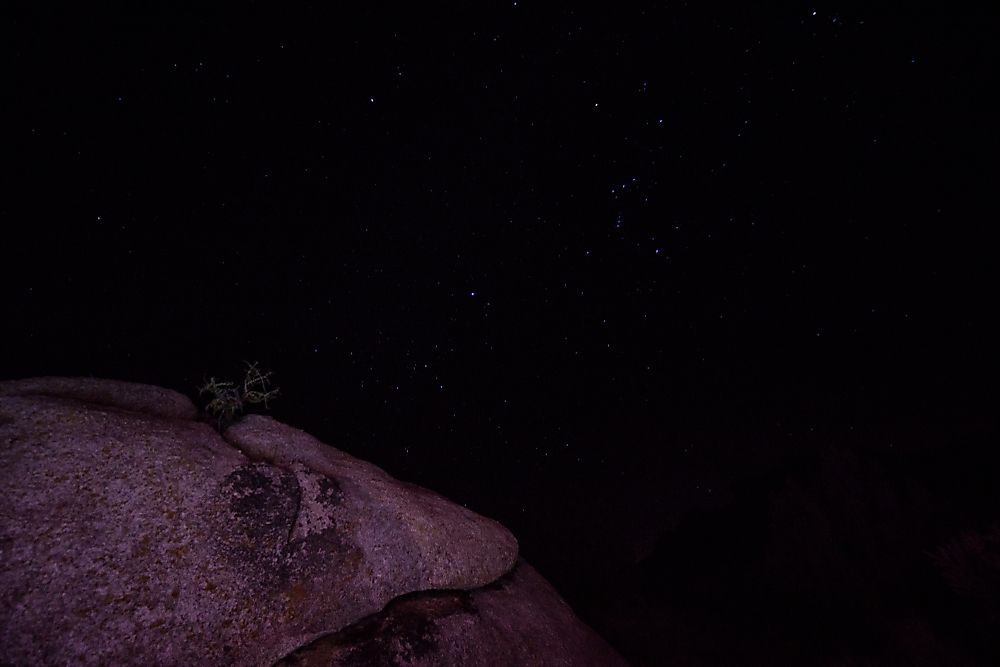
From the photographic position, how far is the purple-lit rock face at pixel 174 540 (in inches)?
91.0

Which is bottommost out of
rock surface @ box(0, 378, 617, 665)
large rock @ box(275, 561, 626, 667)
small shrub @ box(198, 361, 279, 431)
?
large rock @ box(275, 561, 626, 667)

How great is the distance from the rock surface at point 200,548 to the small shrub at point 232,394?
208 millimetres

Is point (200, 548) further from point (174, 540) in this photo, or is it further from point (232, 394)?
point (232, 394)

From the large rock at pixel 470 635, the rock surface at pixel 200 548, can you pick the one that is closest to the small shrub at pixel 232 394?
the rock surface at pixel 200 548

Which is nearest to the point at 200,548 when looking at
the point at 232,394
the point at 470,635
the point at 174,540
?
the point at 174,540

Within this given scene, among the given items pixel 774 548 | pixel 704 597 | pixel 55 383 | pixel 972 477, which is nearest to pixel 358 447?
pixel 55 383

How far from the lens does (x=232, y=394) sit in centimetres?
412

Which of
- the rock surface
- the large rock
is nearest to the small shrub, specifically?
the rock surface

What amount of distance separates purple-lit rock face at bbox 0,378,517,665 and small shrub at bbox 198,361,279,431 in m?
0.23

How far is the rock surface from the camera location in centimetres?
233

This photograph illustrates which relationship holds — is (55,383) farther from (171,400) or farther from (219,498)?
(219,498)

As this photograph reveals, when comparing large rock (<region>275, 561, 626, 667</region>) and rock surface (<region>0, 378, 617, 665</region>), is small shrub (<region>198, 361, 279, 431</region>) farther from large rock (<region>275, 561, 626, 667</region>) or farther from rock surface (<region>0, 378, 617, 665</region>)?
large rock (<region>275, 561, 626, 667</region>)

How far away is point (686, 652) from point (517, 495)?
5874 mm

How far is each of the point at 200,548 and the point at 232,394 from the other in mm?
1781
